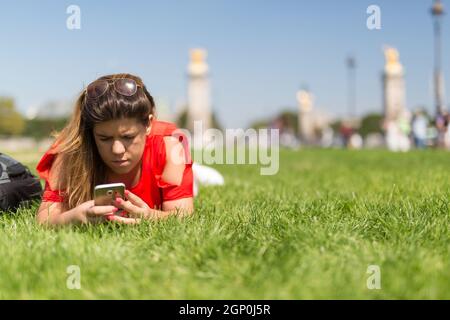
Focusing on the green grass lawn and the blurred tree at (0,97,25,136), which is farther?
the blurred tree at (0,97,25,136)

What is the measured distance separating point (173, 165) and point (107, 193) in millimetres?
652

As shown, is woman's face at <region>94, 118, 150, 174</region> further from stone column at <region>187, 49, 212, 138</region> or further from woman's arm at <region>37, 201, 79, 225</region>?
stone column at <region>187, 49, 212, 138</region>

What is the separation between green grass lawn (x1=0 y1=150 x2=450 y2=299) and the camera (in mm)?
2293

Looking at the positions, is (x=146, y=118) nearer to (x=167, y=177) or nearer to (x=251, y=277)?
(x=167, y=177)

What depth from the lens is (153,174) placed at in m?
3.83

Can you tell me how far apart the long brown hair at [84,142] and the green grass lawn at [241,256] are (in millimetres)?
333

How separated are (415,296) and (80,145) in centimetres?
224

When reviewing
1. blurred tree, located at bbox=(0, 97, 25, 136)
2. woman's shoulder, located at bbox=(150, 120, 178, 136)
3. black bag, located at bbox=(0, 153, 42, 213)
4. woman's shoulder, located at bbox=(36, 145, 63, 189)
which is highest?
blurred tree, located at bbox=(0, 97, 25, 136)

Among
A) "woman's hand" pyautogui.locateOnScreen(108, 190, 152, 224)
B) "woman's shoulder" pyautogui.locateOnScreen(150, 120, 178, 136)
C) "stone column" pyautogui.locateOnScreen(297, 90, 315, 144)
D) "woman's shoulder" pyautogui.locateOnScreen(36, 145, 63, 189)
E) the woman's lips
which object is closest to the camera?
"woman's hand" pyautogui.locateOnScreen(108, 190, 152, 224)

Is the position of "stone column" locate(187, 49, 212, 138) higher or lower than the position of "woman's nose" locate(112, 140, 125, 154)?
higher

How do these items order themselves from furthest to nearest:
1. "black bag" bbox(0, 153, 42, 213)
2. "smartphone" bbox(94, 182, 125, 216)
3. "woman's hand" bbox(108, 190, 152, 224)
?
"black bag" bbox(0, 153, 42, 213), "woman's hand" bbox(108, 190, 152, 224), "smartphone" bbox(94, 182, 125, 216)

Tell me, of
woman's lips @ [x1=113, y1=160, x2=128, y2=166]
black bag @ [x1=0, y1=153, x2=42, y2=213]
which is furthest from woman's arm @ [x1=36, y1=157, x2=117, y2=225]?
black bag @ [x1=0, y1=153, x2=42, y2=213]

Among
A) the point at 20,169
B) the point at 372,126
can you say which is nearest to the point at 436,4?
the point at 20,169

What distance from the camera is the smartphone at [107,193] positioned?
127 inches
